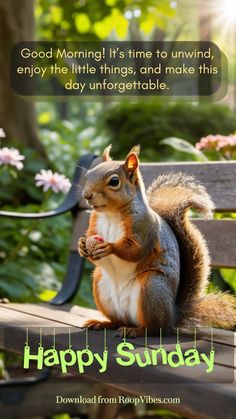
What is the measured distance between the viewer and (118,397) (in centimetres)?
264

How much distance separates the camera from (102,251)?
1.94 metres

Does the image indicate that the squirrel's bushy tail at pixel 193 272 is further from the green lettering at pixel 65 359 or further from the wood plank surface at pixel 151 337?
the green lettering at pixel 65 359

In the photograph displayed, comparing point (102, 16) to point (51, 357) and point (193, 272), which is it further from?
point (51, 357)

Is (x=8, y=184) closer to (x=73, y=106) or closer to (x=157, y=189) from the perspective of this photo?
(x=157, y=189)

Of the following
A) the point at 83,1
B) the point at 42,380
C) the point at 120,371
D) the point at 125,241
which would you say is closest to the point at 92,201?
the point at 125,241

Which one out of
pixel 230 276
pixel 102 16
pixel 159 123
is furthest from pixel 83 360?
pixel 159 123

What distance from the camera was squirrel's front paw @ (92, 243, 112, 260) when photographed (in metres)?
1.94

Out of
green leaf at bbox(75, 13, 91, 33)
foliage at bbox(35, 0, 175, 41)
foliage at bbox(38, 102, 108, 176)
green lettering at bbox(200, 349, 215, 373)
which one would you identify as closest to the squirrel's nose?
green lettering at bbox(200, 349, 215, 373)

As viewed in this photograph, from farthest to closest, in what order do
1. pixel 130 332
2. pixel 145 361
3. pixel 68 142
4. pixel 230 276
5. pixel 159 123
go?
pixel 68 142 < pixel 159 123 < pixel 230 276 < pixel 130 332 < pixel 145 361

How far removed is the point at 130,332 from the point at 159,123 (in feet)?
14.4

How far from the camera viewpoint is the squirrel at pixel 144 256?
1.97m

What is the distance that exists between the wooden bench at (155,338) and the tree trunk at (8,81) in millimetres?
2235

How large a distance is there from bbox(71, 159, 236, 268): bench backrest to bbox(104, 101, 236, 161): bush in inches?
125

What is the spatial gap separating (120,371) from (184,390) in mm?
246
